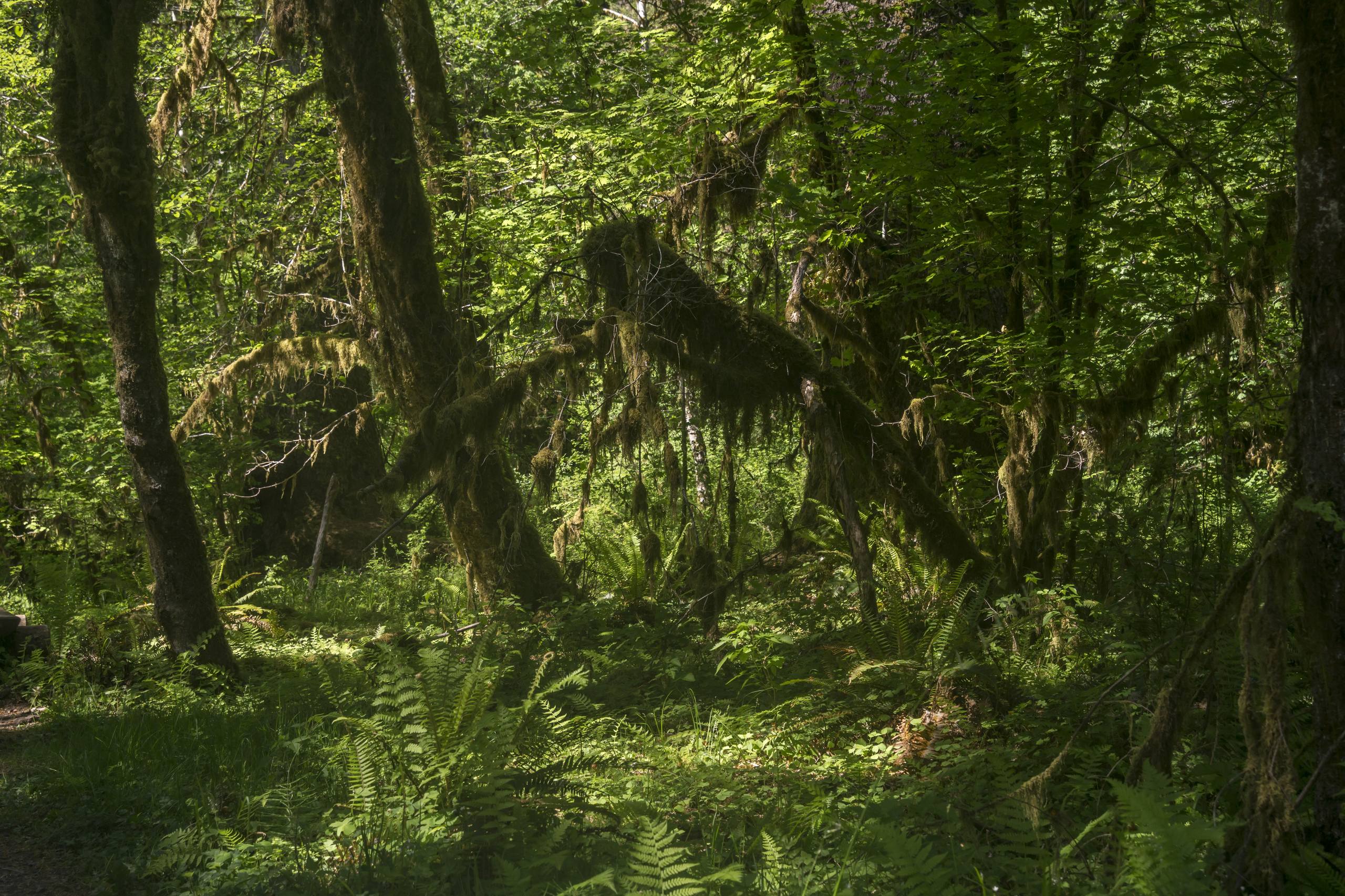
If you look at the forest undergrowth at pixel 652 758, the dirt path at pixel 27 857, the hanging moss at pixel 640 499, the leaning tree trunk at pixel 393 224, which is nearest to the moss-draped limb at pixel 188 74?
the leaning tree trunk at pixel 393 224

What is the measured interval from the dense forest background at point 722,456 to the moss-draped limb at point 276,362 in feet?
0.17

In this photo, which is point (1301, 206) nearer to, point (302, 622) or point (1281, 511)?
point (1281, 511)

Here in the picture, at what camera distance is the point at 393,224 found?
30.3 feet

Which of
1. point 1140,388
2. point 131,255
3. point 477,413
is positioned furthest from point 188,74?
point 1140,388

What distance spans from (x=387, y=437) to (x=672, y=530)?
787cm

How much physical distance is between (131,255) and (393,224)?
8.06ft

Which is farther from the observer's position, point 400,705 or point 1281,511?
point 400,705

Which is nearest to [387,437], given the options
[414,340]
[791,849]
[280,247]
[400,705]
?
[280,247]

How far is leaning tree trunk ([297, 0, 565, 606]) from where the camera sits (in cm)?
917

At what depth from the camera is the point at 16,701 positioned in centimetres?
744

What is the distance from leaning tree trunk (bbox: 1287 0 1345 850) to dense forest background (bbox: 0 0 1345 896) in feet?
0.05

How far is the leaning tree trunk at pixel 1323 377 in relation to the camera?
10.7ft

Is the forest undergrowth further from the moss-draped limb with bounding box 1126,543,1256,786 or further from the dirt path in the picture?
the moss-draped limb with bounding box 1126,543,1256,786

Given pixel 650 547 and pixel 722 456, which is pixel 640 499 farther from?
pixel 722 456
